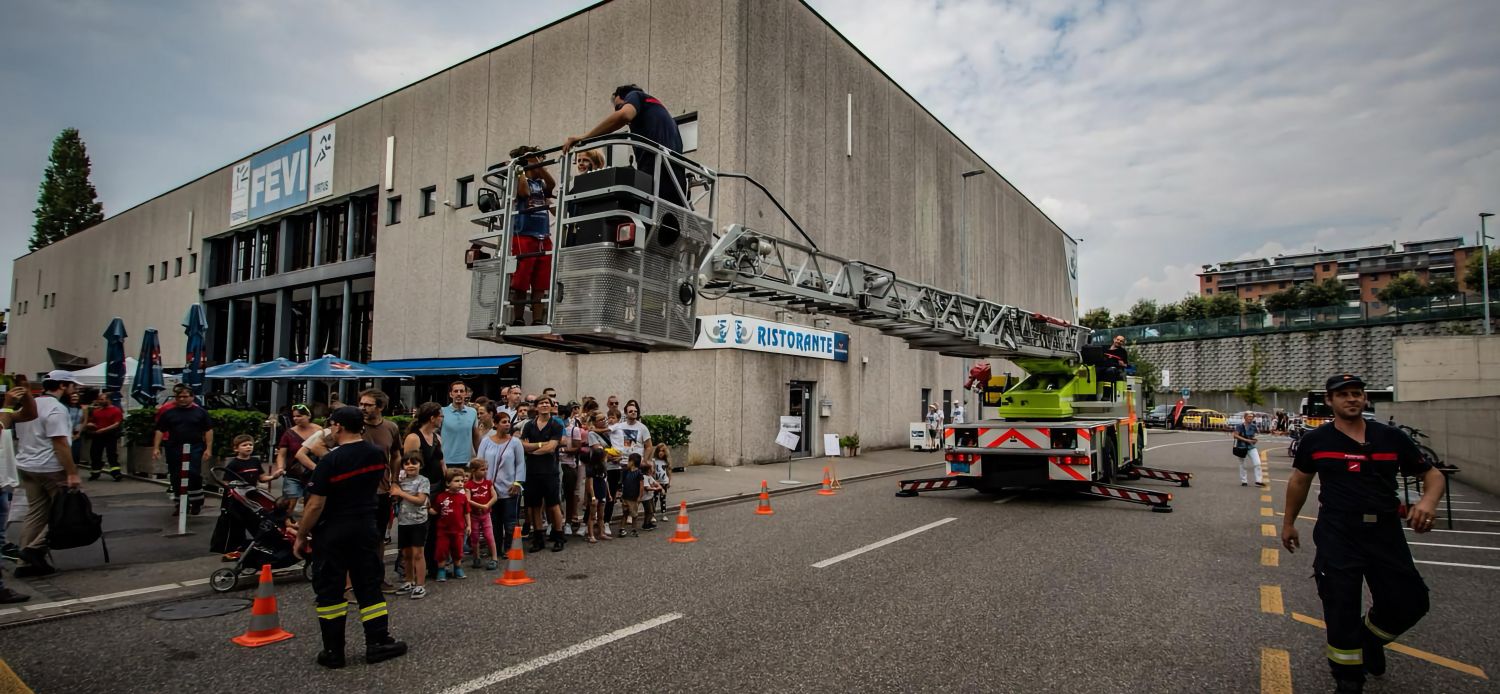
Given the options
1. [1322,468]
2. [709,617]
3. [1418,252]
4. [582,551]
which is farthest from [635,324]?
[1418,252]

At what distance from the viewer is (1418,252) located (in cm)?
10894

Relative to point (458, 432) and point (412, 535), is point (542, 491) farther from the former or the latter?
point (412, 535)

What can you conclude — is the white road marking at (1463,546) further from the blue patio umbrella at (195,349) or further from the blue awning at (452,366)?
the blue awning at (452,366)

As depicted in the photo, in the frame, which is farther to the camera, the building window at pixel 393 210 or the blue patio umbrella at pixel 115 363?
the building window at pixel 393 210

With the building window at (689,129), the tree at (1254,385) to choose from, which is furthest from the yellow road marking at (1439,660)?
the tree at (1254,385)

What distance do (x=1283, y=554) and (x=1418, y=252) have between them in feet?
450

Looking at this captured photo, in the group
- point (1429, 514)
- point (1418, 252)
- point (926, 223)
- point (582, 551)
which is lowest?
point (582, 551)

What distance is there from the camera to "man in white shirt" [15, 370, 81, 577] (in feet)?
A: 22.8

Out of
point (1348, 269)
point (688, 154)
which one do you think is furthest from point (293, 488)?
point (1348, 269)

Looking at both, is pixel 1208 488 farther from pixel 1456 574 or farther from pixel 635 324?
pixel 635 324

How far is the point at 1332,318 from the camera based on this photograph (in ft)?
179

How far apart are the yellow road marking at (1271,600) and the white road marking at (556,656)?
4670 millimetres

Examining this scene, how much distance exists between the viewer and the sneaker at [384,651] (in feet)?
15.7

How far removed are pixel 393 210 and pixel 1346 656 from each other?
29.2 meters
